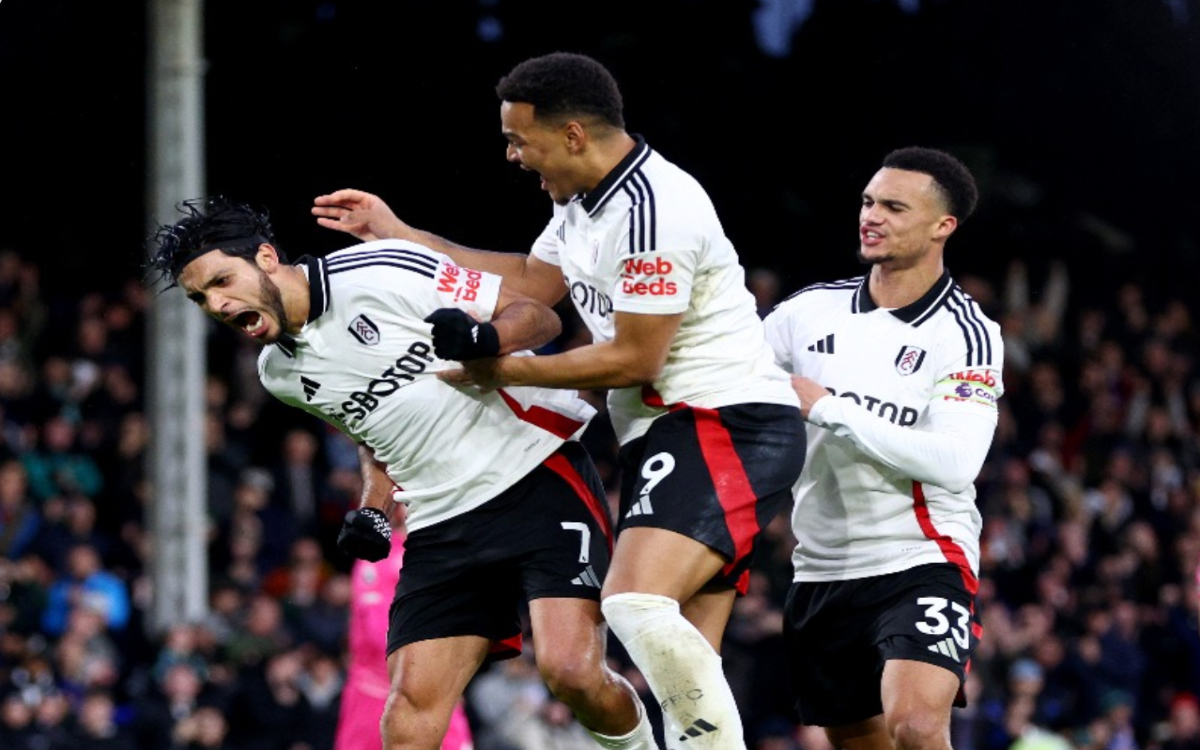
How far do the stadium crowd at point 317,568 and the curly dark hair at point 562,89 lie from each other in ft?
22.0

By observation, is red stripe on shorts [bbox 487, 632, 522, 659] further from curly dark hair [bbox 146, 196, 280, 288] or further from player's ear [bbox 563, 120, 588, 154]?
player's ear [bbox 563, 120, 588, 154]

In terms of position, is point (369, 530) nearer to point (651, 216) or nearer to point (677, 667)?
point (677, 667)

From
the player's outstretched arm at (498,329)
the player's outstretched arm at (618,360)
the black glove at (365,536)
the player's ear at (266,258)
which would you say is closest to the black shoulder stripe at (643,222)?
the player's outstretched arm at (618,360)

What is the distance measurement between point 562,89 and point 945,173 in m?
1.59

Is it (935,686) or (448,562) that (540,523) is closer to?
(448,562)

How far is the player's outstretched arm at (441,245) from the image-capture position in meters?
6.09

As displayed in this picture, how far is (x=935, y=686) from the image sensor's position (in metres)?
6.07

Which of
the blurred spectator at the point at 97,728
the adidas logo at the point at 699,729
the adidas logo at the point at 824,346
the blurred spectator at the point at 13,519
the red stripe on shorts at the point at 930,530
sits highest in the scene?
the adidas logo at the point at 824,346

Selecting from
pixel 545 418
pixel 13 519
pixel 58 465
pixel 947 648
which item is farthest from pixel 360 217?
pixel 58 465

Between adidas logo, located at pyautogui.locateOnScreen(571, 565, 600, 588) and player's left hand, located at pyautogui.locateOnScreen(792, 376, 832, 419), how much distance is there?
2.60 ft

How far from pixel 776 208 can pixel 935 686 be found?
12.6 metres

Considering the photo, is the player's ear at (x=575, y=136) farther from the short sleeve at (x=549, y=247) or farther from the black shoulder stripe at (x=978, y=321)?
the black shoulder stripe at (x=978, y=321)

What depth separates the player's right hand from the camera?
6363mm

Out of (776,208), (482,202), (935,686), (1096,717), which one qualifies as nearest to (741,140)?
(776,208)
